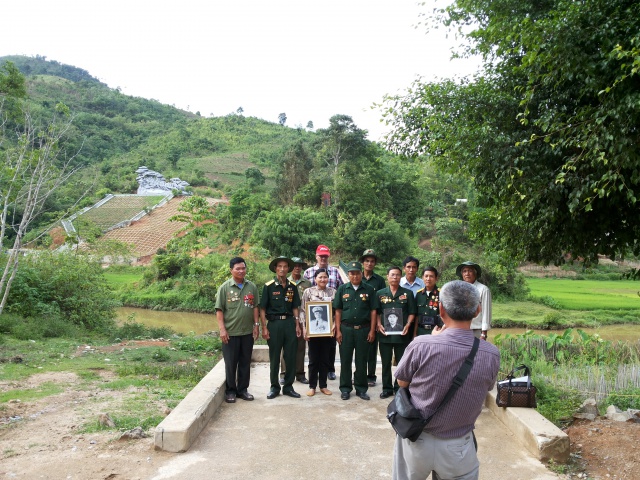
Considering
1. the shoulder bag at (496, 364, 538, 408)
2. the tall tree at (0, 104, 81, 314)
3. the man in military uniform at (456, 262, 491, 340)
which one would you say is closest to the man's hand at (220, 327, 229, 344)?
the man in military uniform at (456, 262, 491, 340)

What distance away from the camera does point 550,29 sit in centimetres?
495

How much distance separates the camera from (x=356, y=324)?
594 cm

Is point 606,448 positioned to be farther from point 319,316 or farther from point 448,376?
point 319,316

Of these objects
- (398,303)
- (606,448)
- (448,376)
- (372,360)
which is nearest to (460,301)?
(448,376)

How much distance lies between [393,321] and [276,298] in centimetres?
133

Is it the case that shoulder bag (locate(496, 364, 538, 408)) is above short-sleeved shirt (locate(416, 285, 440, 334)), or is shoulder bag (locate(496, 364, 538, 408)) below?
below

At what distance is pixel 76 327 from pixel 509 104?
11822 millimetres

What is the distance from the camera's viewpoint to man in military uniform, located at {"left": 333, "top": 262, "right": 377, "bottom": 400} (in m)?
5.93

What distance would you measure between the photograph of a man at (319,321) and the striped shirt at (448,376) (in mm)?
3531

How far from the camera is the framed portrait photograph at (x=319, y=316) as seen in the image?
609 cm

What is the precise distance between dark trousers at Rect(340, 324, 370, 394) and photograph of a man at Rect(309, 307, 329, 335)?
0.21 m

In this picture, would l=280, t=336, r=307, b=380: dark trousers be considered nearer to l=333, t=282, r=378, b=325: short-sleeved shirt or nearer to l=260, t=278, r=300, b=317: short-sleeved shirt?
l=260, t=278, r=300, b=317: short-sleeved shirt

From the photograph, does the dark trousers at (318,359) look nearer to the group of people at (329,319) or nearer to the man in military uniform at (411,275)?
the group of people at (329,319)

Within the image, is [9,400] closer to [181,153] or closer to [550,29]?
[550,29]
